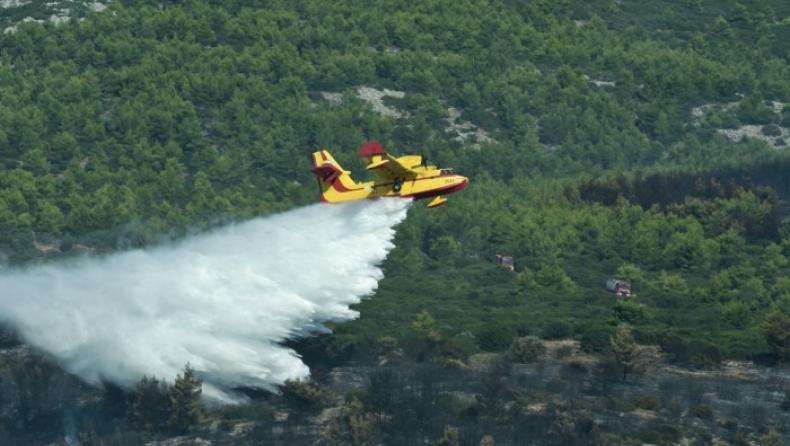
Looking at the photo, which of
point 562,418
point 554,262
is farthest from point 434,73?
point 562,418

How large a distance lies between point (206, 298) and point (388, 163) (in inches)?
472

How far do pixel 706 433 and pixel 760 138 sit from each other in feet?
304

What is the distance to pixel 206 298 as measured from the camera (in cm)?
10062

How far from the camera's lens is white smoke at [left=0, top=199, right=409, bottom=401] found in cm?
10012

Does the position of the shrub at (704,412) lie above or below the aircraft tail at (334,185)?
below

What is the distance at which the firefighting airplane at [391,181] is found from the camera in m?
95.4

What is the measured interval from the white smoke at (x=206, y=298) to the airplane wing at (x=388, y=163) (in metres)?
4.03

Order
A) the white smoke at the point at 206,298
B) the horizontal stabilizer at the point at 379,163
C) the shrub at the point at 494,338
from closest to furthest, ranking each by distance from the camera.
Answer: the horizontal stabilizer at the point at 379,163
the white smoke at the point at 206,298
the shrub at the point at 494,338

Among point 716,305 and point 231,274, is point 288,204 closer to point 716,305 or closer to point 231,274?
point 716,305

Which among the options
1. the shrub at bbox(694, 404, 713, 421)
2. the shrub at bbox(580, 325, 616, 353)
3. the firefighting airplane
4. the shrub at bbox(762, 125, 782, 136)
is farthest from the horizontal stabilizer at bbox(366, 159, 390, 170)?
the shrub at bbox(762, 125, 782, 136)

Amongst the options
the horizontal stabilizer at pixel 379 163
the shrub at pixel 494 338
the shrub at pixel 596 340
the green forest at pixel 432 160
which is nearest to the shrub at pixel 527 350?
the shrub at pixel 494 338

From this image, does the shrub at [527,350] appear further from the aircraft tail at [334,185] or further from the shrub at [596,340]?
the aircraft tail at [334,185]

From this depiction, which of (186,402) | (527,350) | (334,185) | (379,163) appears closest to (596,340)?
(527,350)

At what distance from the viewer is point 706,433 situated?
105125 millimetres
